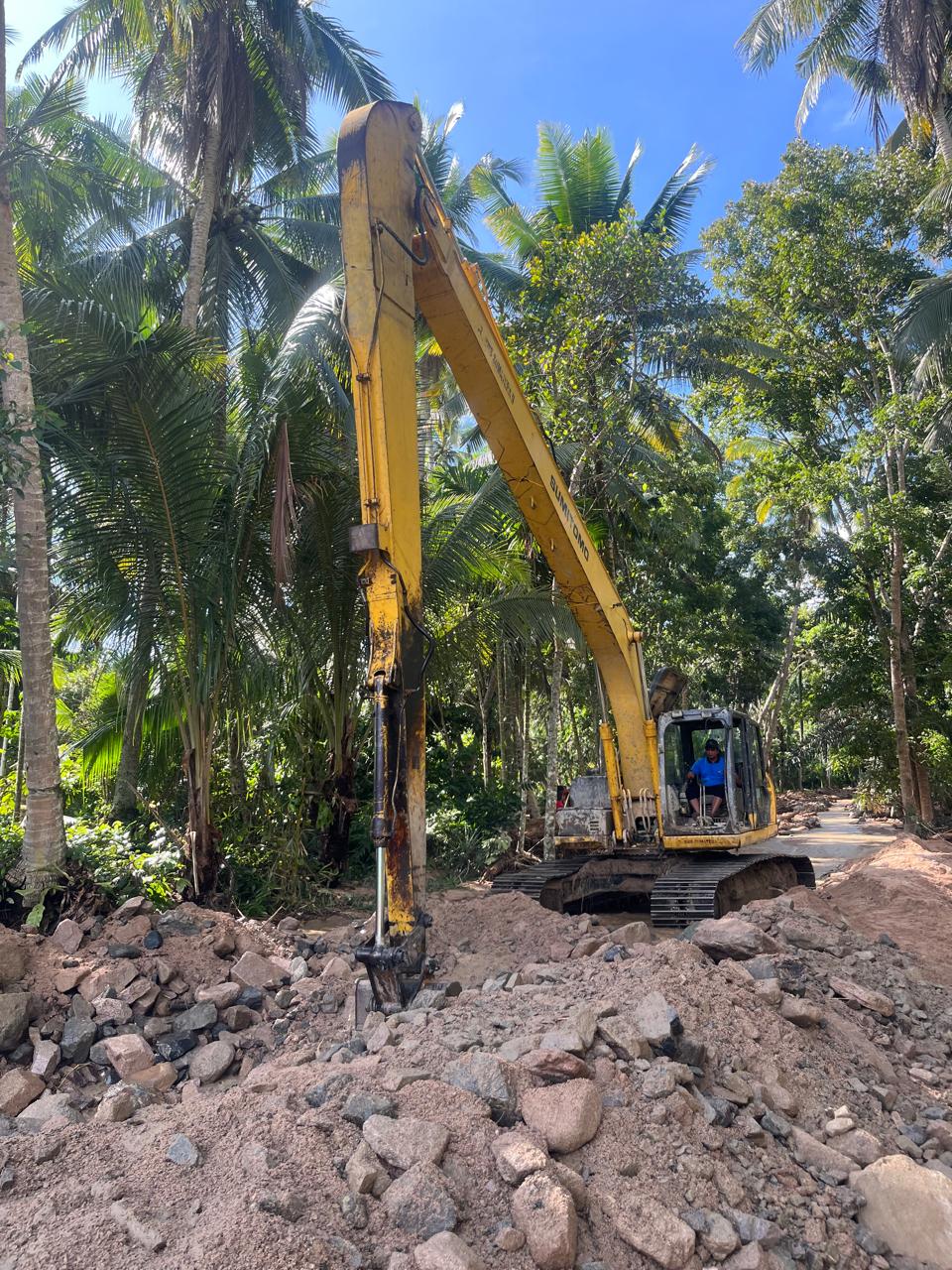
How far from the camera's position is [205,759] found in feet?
27.9

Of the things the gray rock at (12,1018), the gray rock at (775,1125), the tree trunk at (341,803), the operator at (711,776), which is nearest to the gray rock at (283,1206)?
the gray rock at (775,1125)

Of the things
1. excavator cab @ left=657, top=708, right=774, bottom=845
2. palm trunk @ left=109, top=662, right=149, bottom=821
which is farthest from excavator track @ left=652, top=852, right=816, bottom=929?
palm trunk @ left=109, top=662, right=149, bottom=821

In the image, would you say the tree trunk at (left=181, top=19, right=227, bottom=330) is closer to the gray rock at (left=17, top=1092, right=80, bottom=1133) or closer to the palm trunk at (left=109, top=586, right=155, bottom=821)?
the palm trunk at (left=109, top=586, right=155, bottom=821)

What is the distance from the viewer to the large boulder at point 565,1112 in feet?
11.2

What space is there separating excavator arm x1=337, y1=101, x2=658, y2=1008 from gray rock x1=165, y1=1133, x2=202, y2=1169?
1.59 metres

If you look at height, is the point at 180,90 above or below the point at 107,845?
above

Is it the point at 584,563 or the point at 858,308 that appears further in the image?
the point at 858,308

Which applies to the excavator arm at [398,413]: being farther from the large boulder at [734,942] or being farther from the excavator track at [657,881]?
the excavator track at [657,881]

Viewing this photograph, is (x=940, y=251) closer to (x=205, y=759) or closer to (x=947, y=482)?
(x=947, y=482)

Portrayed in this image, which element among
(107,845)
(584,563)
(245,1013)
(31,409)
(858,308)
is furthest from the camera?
(858,308)

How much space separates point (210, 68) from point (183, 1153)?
50.2 ft

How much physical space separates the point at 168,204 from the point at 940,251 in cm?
1429

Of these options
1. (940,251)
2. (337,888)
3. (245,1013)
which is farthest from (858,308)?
(245,1013)

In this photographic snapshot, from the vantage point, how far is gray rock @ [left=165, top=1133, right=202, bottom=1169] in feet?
10.7
